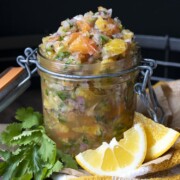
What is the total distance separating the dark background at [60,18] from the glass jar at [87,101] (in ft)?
3.14

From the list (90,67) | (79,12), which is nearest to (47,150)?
(90,67)

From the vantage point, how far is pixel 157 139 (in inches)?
23.9

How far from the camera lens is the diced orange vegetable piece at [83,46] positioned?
1.90 feet

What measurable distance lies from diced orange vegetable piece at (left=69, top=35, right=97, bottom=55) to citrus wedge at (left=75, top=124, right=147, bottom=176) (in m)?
0.12

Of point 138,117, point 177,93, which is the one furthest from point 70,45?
point 177,93

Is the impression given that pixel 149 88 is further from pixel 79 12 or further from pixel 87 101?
pixel 79 12

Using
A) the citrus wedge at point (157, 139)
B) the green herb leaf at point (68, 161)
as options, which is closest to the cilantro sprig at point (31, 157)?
the green herb leaf at point (68, 161)

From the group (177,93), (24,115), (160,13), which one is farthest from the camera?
(160,13)

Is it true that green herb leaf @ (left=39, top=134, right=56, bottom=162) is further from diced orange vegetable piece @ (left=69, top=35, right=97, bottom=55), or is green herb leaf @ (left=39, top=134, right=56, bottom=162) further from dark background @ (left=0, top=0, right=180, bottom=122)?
dark background @ (left=0, top=0, right=180, bottom=122)

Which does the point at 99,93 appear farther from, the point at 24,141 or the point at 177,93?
the point at 177,93

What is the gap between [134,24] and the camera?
5.49 ft

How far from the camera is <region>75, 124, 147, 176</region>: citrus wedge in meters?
0.58

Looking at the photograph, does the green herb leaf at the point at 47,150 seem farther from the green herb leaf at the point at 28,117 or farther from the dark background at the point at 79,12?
the dark background at the point at 79,12

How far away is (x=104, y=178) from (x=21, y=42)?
3.86ft
